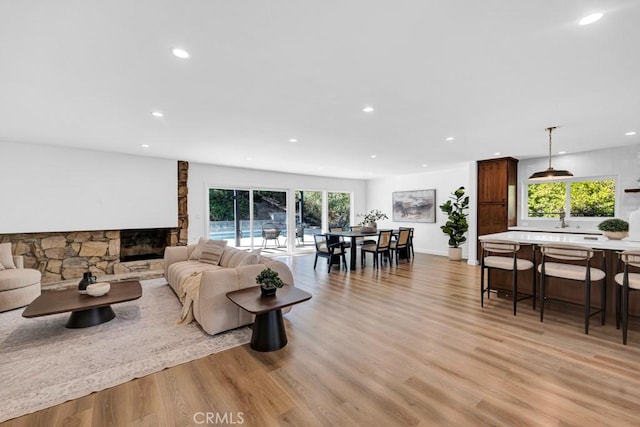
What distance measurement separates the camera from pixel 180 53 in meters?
2.12

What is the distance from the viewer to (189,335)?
3.08 metres

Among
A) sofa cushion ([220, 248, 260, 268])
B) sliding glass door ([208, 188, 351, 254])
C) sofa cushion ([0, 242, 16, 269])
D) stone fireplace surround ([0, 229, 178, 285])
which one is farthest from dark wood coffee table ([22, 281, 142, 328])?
sliding glass door ([208, 188, 351, 254])

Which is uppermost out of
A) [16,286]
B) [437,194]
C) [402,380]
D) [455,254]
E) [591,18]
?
[591,18]

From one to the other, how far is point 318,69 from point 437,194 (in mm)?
7144

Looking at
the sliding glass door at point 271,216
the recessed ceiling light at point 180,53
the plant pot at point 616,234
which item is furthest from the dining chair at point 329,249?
the recessed ceiling light at point 180,53

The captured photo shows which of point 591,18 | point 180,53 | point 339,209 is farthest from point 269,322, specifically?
point 339,209

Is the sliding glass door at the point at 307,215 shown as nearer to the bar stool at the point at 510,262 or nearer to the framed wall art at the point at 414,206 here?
the framed wall art at the point at 414,206

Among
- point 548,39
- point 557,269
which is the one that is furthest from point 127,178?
point 557,269

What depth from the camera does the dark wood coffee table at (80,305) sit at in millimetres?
2990

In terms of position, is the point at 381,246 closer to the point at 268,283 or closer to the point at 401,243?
the point at 401,243

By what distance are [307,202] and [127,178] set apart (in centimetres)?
505

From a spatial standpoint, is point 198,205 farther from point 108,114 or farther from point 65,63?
point 65,63

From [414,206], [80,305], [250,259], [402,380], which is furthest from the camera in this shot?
[414,206]

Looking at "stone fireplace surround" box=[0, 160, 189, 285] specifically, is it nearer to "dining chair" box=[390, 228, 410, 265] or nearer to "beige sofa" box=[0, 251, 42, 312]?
"beige sofa" box=[0, 251, 42, 312]
